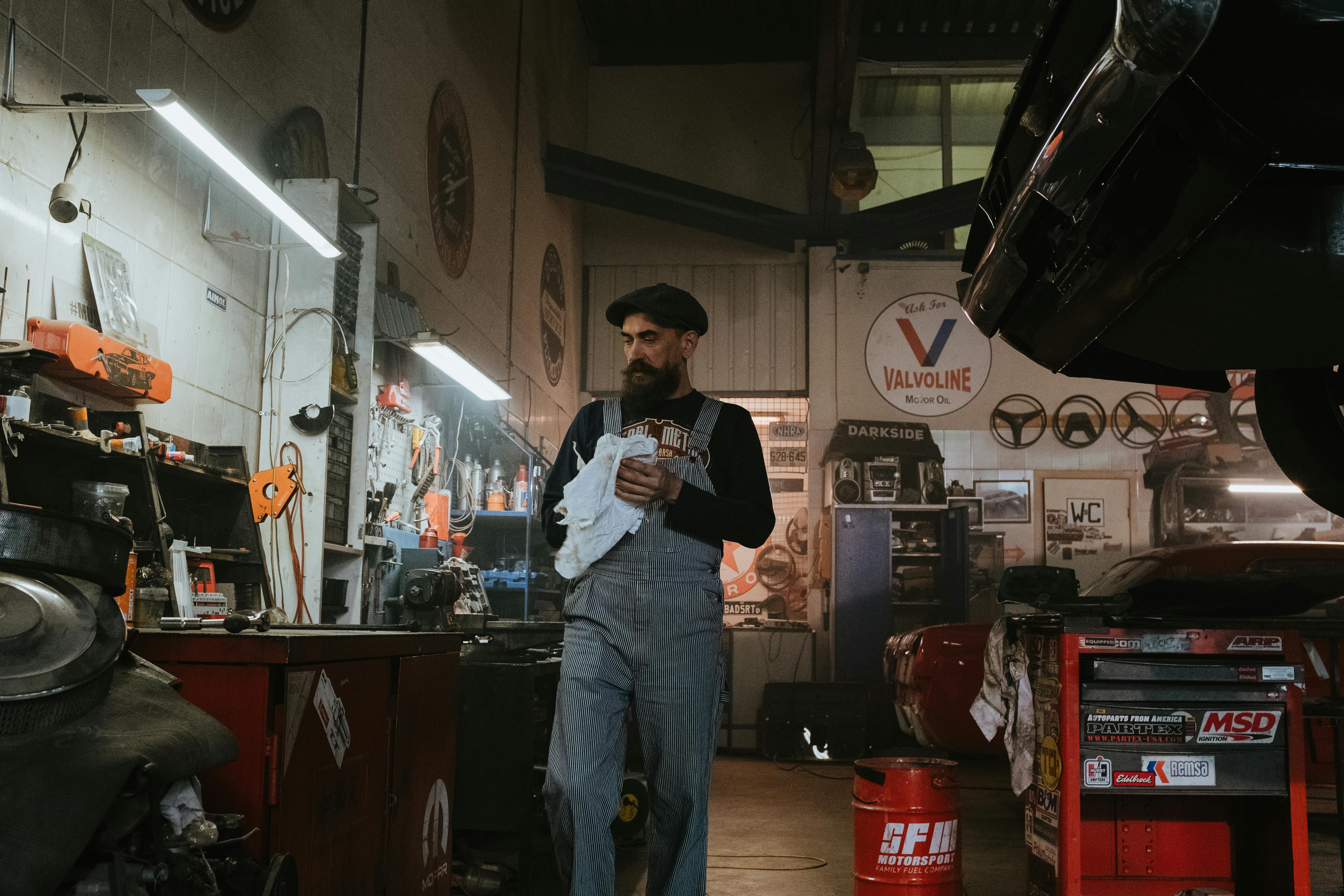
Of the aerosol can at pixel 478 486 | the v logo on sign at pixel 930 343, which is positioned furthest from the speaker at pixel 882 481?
the aerosol can at pixel 478 486

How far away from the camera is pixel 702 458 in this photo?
2.45 meters

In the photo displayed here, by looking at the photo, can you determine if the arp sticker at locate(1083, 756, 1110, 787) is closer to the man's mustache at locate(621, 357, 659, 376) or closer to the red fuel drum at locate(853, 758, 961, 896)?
the red fuel drum at locate(853, 758, 961, 896)

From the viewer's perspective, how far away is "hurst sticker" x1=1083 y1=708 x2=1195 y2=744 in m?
2.70

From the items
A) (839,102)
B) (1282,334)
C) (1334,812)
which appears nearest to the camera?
(1282,334)

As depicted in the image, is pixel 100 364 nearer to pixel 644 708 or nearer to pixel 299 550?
pixel 299 550

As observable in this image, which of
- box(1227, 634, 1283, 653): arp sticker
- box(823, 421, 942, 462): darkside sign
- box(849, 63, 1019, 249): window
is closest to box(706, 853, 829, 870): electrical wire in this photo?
box(1227, 634, 1283, 653): arp sticker

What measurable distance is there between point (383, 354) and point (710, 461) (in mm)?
3104

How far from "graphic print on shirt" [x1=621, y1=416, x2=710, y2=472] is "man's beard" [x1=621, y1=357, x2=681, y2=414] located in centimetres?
4

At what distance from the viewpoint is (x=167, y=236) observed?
11.2 feet

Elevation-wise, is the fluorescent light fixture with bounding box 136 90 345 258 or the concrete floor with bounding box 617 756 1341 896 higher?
the fluorescent light fixture with bounding box 136 90 345 258

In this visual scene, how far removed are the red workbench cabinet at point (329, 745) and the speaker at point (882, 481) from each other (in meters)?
6.22

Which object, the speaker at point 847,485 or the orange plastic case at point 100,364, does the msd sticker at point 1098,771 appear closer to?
the orange plastic case at point 100,364

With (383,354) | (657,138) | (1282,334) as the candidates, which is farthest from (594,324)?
(1282,334)

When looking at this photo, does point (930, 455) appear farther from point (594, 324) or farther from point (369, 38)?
point (369, 38)
